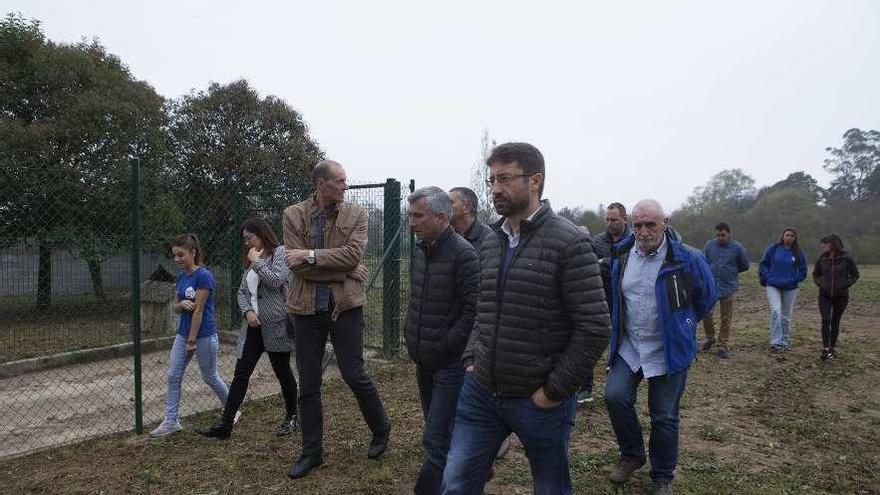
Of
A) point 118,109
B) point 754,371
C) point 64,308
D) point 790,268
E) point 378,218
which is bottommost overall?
point 754,371

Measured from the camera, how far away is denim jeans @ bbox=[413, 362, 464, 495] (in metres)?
3.09

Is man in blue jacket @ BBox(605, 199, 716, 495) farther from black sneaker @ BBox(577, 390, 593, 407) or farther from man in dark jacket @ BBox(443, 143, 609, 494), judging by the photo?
black sneaker @ BBox(577, 390, 593, 407)

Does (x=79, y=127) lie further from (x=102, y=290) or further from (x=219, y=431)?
(x=219, y=431)

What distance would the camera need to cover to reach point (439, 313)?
3.25m

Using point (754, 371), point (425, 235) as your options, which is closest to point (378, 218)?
point (425, 235)

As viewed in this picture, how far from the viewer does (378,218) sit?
743cm

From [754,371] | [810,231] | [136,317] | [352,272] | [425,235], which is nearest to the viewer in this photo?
[425,235]

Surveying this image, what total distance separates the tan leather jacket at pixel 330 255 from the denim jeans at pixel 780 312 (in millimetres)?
7229

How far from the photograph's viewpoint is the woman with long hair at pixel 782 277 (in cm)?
855

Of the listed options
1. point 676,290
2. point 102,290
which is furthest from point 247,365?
point 102,290

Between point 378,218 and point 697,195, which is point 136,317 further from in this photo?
point 697,195

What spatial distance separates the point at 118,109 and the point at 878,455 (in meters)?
12.9

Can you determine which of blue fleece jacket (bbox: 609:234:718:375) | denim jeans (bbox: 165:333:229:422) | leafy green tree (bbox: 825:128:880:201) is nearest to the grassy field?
denim jeans (bbox: 165:333:229:422)

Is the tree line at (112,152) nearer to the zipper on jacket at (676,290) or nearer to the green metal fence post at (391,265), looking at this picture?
the green metal fence post at (391,265)
